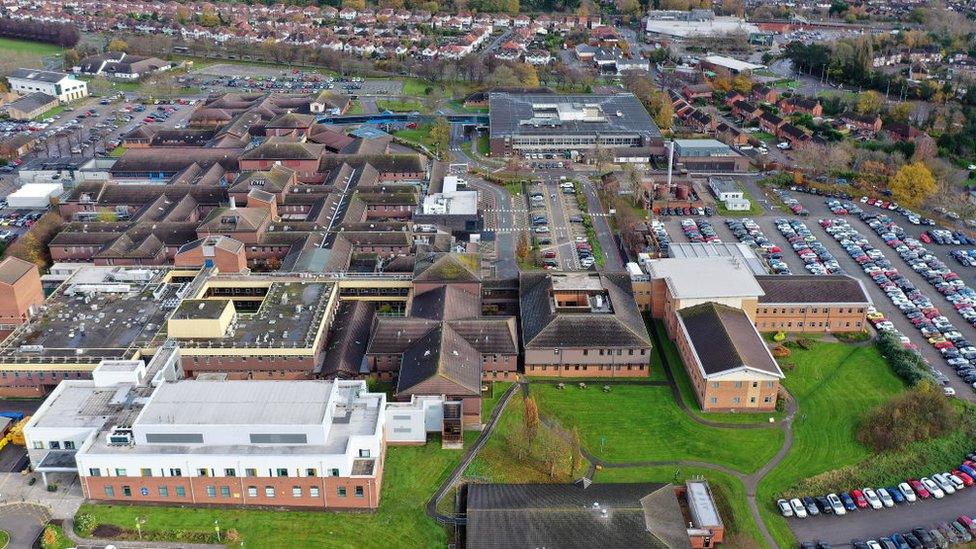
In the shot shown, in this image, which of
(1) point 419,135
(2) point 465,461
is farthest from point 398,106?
(2) point 465,461

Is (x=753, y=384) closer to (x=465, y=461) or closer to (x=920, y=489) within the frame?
(x=920, y=489)

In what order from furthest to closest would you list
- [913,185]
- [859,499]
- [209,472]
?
[913,185] → [859,499] → [209,472]

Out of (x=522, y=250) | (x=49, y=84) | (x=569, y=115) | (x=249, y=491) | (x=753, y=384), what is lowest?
(x=249, y=491)

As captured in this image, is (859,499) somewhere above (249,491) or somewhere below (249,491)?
below

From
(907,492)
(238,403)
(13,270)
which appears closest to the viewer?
(907,492)

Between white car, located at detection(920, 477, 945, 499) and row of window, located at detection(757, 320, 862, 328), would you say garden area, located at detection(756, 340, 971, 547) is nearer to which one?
white car, located at detection(920, 477, 945, 499)

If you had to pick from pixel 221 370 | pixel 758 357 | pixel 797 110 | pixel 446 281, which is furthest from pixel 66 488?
pixel 797 110

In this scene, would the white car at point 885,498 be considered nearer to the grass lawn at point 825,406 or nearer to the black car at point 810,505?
the grass lawn at point 825,406

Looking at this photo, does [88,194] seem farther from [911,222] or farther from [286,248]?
[911,222]
